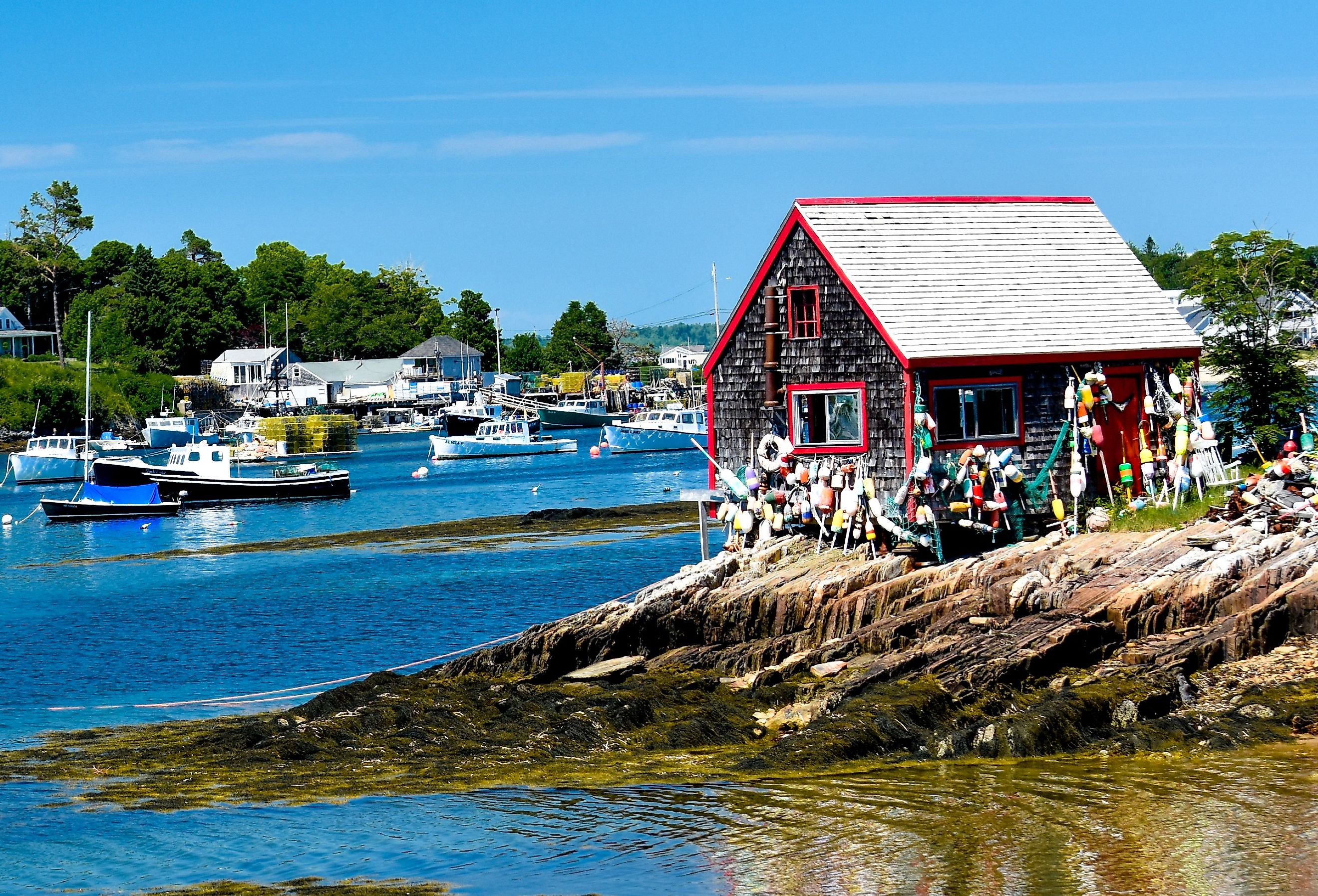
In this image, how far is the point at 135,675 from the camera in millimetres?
31812

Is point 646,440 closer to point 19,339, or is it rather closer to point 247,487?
point 247,487

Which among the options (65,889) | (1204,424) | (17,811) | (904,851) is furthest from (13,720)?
(1204,424)

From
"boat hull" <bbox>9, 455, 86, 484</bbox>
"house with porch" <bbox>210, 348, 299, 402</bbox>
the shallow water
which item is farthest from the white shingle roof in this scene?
"house with porch" <bbox>210, 348, 299, 402</bbox>

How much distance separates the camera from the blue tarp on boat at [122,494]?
234ft

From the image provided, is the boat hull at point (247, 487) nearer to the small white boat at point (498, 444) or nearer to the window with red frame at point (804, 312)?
the small white boat at point (498, 444)

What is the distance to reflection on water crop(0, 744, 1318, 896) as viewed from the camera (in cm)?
1523

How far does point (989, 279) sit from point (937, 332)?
2.14m

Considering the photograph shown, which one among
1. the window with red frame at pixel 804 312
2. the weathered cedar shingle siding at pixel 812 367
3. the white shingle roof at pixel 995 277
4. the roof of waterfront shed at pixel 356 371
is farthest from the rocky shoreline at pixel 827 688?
the roof of waterfront shed at pixel 356 371

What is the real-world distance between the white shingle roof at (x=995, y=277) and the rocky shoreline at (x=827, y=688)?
4.31 m

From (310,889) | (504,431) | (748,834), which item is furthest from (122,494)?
(748,834)

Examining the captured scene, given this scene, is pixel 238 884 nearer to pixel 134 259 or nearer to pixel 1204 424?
pixel 1204 424

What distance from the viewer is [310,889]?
16.4 m

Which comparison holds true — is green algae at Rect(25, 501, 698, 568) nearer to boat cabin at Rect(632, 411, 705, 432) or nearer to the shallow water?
the shallow water

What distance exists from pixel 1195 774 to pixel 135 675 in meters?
22.6
